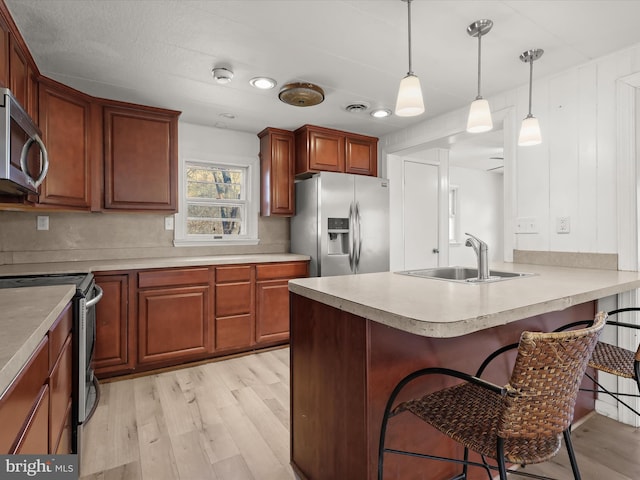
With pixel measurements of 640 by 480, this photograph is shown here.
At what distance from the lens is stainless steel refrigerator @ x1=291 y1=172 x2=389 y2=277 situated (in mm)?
3543

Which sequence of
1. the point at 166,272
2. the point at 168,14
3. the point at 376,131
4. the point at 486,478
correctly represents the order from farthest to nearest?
the point at 376,131 → the point at 166,272 → the point at 168,14 → the point at 486,478

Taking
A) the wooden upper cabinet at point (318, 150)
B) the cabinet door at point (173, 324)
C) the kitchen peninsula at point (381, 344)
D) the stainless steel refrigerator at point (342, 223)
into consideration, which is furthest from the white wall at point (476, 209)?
the kitchen peninsula at point (381, 344)

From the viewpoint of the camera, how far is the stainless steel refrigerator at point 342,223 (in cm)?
354

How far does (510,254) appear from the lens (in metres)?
2.75

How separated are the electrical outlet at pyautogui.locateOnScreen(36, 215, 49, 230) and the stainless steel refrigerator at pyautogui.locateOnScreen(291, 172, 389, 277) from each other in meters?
2.30

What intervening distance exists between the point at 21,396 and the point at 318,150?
126 inches

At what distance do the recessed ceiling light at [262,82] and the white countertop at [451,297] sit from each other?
1678 mm

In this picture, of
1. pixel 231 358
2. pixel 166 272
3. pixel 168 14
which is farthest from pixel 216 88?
pixel 231 358

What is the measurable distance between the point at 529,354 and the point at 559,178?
2.08 m

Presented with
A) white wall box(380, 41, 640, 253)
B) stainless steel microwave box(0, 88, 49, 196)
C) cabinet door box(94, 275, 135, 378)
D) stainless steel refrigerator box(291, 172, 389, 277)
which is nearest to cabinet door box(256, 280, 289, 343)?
stainless steel refrigerator box(291, 172, 389, 277)

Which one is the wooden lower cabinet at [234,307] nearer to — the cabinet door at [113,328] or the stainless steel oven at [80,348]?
the cabinet door at [113,328]

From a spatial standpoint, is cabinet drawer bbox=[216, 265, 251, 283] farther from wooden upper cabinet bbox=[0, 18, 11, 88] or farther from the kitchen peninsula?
wooden upper cabinet bbox=[0, 18, 11, 88]

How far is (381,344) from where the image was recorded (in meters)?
1.22

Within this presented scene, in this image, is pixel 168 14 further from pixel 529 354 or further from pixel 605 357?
pixel 605 357
